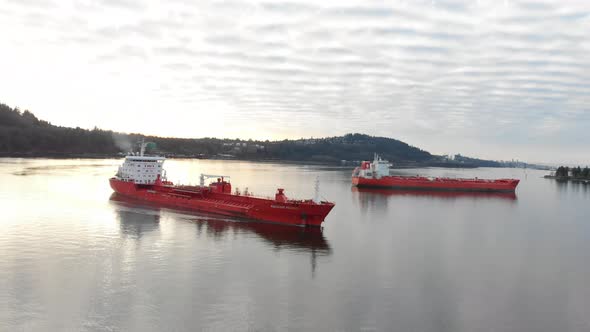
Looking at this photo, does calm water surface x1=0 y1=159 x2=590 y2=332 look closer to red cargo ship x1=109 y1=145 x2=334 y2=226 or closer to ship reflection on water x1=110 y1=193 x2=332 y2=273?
ship reflection on water x1=110 y1=193 x2=332 y2=273

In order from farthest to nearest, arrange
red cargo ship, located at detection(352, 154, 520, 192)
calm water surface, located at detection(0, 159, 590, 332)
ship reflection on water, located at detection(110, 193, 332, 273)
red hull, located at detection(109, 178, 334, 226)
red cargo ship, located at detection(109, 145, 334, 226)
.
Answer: red cargo ship, located at detection(352, 154, 520, 192), red cargo ship, located at detection(109, 145, 334, 226), red hull, located at detection(109, 178, 334, 226), ship reflection on water, located at detection(110, 193, 332, 273), calm water surface, located at detection(0, 159, 590, 332)

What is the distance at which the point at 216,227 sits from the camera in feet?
97.9

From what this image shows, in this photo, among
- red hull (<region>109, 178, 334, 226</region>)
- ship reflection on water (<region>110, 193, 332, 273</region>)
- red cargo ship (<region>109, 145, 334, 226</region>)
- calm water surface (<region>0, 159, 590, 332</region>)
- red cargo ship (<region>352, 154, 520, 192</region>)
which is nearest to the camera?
calm water surface (<region>0, 159, 590, 332</region>)

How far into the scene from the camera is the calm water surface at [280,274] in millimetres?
14406

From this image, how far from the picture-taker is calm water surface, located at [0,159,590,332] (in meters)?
14.4

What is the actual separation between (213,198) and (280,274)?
1932 cm

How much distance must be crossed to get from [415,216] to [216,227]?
1899cm

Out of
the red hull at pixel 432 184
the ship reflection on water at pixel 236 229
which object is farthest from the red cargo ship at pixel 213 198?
the red hull at pixel 432 184

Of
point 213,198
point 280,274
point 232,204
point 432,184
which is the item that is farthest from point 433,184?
point 280,274

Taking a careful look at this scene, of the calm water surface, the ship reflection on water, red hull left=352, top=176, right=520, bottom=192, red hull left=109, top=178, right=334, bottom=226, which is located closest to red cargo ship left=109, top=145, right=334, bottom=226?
red hull left=109, top=178, right=334, bottom=226

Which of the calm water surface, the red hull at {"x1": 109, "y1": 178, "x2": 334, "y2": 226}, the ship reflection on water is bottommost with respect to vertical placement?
the calm water surface

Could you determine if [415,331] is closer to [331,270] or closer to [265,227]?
[331,270]

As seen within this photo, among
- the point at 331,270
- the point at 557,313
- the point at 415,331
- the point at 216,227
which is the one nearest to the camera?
the point at 415,331

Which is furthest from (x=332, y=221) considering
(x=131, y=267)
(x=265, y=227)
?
(x=131, y=267)
